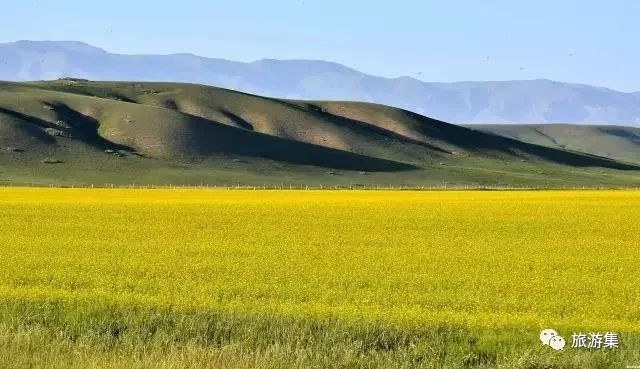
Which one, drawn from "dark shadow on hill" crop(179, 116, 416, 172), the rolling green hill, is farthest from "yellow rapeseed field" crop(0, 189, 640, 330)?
"dark shadow on hill" crop(179, 116, 416, 172)

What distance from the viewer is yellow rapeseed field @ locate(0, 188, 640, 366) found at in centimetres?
1644

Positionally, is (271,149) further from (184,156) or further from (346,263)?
(346,263)

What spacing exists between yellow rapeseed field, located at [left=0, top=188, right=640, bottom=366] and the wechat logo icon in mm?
952

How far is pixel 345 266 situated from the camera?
902 inches

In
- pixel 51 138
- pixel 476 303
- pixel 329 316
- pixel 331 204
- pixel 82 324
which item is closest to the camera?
pixel 82 324

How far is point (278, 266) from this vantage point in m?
22.6

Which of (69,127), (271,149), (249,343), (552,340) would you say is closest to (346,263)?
(249,343)

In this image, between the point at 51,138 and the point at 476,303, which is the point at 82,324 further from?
the point at 51,138

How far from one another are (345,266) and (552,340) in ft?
33.5

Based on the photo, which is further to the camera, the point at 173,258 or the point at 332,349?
the point at 173,258

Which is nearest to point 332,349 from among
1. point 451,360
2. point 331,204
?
point 451,360

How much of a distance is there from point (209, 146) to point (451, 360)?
152m

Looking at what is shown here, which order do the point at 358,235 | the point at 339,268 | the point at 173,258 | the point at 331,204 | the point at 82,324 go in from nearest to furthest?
the point at 82,324
the point at 339,268
the point at 173,258
the point at 358,235
the point at 331,204

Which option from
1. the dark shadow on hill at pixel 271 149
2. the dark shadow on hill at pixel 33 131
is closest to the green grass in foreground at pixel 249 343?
the dark shadow on hill at pixel 33 131
